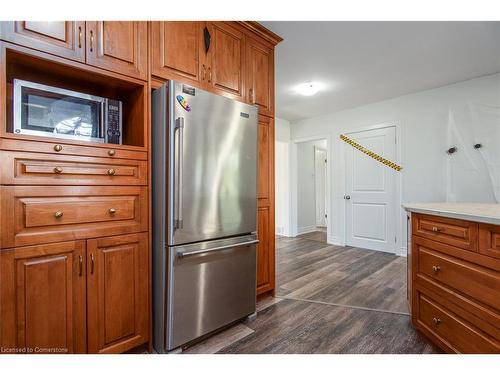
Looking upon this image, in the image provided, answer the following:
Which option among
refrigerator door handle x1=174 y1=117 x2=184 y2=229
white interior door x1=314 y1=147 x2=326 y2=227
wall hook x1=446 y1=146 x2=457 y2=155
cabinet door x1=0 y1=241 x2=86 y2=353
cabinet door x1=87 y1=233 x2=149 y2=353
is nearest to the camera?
cabinet door x1=0 y1=241 x2=86 y2=353

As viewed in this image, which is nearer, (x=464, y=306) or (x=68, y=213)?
(x=68, y=213)

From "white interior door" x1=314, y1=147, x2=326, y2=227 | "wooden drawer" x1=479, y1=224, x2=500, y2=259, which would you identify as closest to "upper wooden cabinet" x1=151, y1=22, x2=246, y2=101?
"wooden drawer" x1=479, y1=224, x2=500, y2=259

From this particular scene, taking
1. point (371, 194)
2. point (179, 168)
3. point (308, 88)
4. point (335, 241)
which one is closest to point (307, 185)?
point (335, 241)

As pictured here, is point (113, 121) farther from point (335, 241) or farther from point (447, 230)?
point (335, 241)

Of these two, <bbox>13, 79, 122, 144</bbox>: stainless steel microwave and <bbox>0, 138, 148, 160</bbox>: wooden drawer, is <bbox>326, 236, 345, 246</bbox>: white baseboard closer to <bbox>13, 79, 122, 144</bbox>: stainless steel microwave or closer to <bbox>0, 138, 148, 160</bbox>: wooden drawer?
<bbox>0, 138, 148, 160</bbox>: wooden drawer

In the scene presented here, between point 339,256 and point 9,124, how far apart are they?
3.99m

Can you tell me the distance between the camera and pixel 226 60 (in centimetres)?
199

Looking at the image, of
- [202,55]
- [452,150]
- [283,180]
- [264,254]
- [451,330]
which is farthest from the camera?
[283,180]

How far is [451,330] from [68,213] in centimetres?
226

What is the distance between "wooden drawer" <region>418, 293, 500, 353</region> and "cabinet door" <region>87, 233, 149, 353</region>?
1.85 metres

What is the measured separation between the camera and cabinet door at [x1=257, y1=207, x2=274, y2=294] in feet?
7.35

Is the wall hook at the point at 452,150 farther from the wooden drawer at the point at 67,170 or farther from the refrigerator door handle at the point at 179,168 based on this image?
the wooden drawer at the point at 67,170

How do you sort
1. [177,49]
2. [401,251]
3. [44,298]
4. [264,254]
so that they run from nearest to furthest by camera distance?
[44,298]
[177,49]
[264,254]
[401,251]
